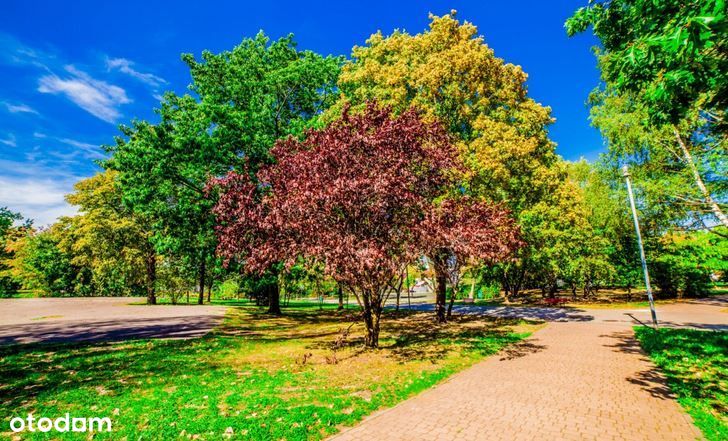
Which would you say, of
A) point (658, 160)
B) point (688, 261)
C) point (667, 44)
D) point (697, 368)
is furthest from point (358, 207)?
point (688, 261)

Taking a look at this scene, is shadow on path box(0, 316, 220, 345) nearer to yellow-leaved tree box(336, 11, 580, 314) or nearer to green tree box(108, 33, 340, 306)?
green tree box(108, 33, 340, 306)

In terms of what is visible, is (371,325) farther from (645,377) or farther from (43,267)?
(43,267)

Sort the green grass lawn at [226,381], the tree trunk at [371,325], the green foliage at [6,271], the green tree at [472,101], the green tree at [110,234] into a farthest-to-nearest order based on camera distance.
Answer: the green foliage at [6,271]
the green tree at [110,234]
the green tree at [472,101]
the tree trunk at [371,325]
the green grass lawn at [226,381]

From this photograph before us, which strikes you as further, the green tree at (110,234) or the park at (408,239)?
the green tree at (110,234)

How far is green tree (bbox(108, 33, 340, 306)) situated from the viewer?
60.5 ft

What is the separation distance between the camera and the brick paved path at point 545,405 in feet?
17.7

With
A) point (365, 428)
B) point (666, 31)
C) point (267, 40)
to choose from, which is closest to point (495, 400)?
point (365, 428)

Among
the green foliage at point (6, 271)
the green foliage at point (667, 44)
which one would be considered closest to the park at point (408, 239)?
the green foliage at point (667, 44)

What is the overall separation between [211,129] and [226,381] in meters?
15.5

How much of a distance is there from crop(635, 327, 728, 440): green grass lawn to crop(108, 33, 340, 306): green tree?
17.3 m

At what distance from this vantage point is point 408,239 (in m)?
9.90

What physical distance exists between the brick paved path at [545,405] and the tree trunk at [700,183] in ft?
26.1

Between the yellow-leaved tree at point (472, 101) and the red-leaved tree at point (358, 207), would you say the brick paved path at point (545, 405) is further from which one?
the yellow-leaved tree at point (472, 101)

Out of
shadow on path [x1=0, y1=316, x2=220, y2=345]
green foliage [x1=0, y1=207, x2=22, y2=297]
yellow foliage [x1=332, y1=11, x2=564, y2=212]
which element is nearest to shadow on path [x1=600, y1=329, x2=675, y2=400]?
yellow foliage [x1=332, y1=11, x2=564, y2=212]
